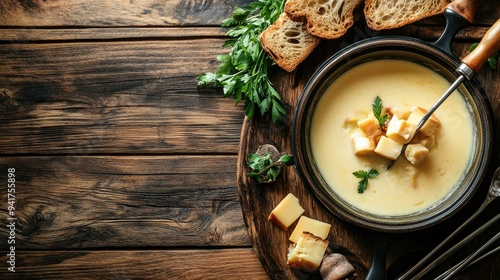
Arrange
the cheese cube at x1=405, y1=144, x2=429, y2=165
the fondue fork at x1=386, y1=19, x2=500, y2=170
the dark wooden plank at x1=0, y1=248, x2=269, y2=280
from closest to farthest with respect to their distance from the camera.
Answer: the fondue fork at x1=386, y1=19, x2=500, y2=170
the cheese cube at x1=405, y1=144, x2=429, y2=165
the dark wooden plank at x1=0, y1=248, x2=269, y2=280

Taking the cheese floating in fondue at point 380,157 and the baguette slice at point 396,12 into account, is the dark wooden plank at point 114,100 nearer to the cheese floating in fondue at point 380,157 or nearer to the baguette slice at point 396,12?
the cheese floating in fondue at point 380,157

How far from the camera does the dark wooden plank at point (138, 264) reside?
2.24 meters

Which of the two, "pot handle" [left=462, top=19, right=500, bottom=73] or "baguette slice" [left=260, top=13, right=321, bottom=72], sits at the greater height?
"pot handle" [left=462, top=19, right=500, bottom=73]

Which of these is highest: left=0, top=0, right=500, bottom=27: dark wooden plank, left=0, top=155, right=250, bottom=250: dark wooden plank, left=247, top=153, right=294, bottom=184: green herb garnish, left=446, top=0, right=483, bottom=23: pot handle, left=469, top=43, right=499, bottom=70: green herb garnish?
left=446, top=0, right=483, bottom=23: pot handle

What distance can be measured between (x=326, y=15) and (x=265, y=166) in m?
0.60

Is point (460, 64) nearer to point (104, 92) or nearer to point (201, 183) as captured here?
point (201, 183)

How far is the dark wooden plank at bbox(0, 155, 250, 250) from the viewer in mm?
2264

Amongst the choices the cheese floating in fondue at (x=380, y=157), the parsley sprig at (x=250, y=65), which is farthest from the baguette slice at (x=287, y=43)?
the cheese floating in fondue at (x=380, y=157)

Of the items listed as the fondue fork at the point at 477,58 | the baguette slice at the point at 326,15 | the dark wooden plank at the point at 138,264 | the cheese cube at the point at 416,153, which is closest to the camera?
the fondue fork at the point at 477,58

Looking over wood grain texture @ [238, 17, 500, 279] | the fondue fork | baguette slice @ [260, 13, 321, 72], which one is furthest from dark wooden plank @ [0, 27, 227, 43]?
the fondue fork

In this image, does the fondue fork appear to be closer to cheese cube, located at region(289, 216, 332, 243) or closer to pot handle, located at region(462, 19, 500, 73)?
pot handle, located at region(462, 19, 500, 73)

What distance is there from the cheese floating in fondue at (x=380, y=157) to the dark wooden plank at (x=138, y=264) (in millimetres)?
511

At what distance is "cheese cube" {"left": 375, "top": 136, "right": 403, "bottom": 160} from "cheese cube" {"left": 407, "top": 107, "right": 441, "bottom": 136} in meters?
0.10

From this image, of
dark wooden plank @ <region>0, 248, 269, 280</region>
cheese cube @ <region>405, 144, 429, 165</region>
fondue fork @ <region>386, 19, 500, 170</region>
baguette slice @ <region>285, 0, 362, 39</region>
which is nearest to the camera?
fondue fork @ <region>386, 19, 500, 170</region>
